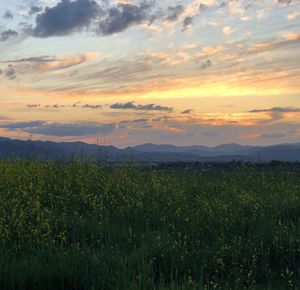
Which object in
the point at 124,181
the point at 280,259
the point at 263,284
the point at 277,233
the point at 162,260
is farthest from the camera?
the point at 124,181

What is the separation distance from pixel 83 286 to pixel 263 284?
2909 mm

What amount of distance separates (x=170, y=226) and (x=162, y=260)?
7.41 feet

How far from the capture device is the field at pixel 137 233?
7.48 meters

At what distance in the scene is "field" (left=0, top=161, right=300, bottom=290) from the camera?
24.6ft

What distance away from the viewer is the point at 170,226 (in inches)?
424

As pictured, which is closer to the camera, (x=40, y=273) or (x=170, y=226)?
(x=40, y=273)

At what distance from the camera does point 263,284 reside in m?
7.72

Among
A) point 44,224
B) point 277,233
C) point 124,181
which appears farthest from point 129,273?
point 124,181

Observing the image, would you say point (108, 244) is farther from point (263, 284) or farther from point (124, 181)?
point (124, 181)

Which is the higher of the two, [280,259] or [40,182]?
[40,182]

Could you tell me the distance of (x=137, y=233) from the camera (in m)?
9.99

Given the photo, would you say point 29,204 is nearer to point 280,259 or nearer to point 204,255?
point 204,255

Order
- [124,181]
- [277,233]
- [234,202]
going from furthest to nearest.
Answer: [124,181]
[234,202]
[277,233]

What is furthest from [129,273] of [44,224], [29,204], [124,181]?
[124,181]
